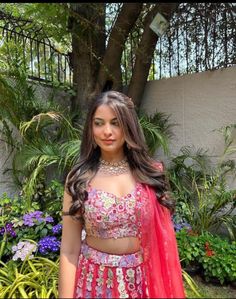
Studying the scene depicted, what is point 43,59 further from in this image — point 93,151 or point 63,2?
point 93,151

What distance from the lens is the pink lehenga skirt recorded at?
149 centimetres

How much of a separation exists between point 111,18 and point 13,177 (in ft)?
6.62

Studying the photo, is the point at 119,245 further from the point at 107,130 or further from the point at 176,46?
the point at 176,46

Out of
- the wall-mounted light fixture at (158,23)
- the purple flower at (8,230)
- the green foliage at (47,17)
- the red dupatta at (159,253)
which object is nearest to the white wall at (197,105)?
the wall-mounted light fixture at (158,23)

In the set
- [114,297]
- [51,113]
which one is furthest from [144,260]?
[51,113]

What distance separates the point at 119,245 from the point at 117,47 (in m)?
2.68

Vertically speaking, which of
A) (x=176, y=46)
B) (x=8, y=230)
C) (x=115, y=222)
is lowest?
(x=8, y=230)

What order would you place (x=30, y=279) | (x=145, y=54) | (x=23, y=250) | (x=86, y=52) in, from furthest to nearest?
(x=86, y=52) → (x=145, y=54) → (x=23, y=250) → (x=30, y=279)

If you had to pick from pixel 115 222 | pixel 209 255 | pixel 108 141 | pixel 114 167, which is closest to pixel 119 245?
pixel 115 222

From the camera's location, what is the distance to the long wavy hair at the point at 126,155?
1506 millimetres

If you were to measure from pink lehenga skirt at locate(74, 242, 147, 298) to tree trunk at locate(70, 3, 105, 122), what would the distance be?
104 inches

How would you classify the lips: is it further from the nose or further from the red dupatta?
the red dupatta

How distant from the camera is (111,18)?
3916 mm

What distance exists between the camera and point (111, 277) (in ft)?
4.94
